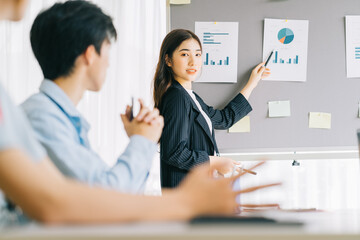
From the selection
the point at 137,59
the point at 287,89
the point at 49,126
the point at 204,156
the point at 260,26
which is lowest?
the point at 204,156

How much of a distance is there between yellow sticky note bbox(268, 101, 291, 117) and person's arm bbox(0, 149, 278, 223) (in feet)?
6.41

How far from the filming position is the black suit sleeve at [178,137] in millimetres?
2176

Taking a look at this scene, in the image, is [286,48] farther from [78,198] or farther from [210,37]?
[78,198]

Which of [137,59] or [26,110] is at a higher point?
[137,59]

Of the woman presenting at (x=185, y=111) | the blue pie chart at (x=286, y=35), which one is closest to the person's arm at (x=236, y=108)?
the woman presenting at (x=185, y=111)

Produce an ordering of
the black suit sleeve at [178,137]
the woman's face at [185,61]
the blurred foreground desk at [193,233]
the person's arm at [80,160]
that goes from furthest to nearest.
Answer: the woman's face at [185,61] → the black suit sleeve at [178,137] → the person's arm at [80,160] → the blurred foreground desk at [193,233]

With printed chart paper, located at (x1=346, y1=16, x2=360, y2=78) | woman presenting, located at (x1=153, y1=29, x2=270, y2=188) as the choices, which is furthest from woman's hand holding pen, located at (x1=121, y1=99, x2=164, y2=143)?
printed chart paper, located at (x1=346, y1=16, x2=360, y2=78)

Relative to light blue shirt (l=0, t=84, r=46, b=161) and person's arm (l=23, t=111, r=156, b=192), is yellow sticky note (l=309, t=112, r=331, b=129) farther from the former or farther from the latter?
light blue shirt (l=0, t=84, r=46, b=161)

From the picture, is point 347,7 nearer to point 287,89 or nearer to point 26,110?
point 287,89

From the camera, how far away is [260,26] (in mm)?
2615

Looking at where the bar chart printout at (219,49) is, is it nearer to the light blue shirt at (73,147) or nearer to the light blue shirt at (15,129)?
the light blue shirt at (73,147)

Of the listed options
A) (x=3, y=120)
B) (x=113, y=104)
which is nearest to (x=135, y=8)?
(x=113, y=104)

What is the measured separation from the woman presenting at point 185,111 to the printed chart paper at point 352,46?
0.52m

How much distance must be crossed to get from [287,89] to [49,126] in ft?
6.02
